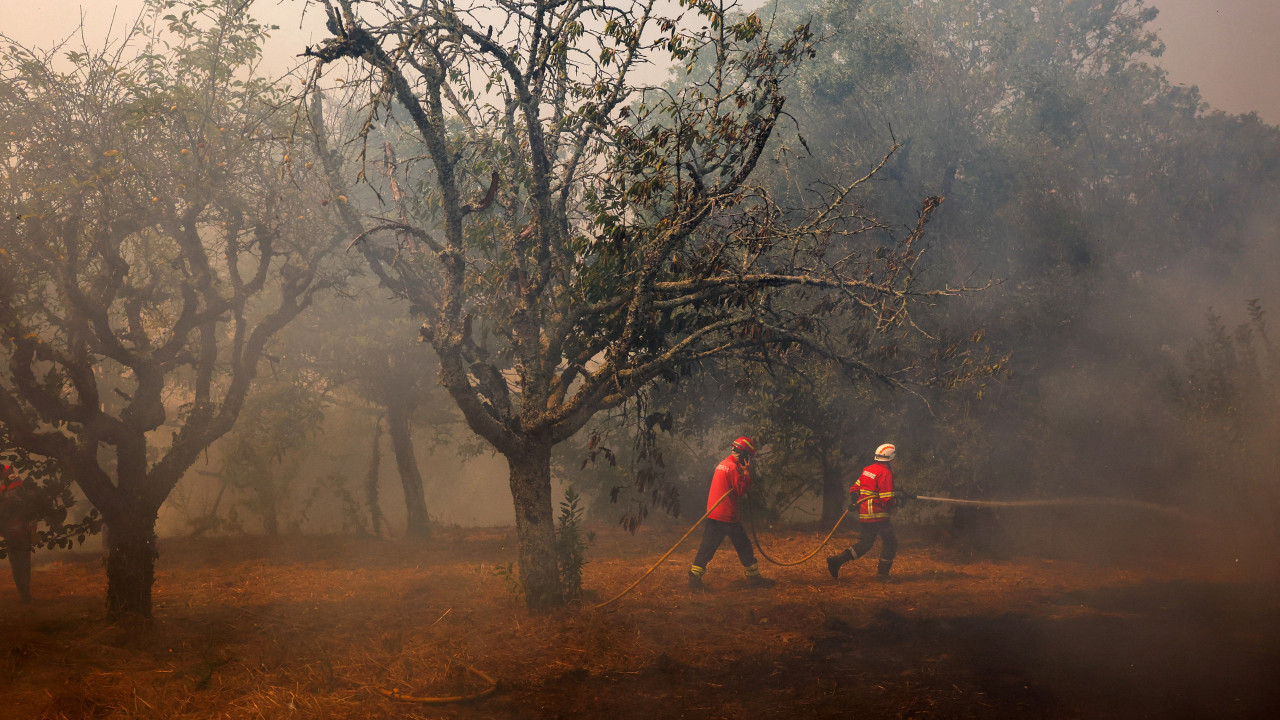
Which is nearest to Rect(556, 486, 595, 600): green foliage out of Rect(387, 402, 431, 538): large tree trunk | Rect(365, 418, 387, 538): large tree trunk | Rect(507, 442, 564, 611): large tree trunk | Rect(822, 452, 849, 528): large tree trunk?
Rect(507, 442, 564, 611): large tree trunk

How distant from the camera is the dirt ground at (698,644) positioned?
5.79 m

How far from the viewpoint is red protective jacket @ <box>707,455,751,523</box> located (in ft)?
32.1

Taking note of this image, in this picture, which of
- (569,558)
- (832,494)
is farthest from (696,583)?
(832,494)

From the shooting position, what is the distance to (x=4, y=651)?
6.53m

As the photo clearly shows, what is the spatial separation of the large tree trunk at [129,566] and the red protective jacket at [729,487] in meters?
6.87

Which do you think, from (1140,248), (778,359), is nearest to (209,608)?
(778,359)

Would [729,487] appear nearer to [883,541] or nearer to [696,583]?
[696,583]

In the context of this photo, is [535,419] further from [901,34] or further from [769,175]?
[901,34]

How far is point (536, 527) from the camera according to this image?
26.7 ft

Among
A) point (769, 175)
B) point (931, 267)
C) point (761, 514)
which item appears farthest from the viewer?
point (761, 514)

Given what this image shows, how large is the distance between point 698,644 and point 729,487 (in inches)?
111

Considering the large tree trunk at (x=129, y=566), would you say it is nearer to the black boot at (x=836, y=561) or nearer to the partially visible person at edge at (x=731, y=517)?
the partially visible person at edge at (x=731, y=517)

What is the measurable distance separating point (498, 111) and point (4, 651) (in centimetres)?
714

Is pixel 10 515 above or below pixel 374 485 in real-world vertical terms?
above
